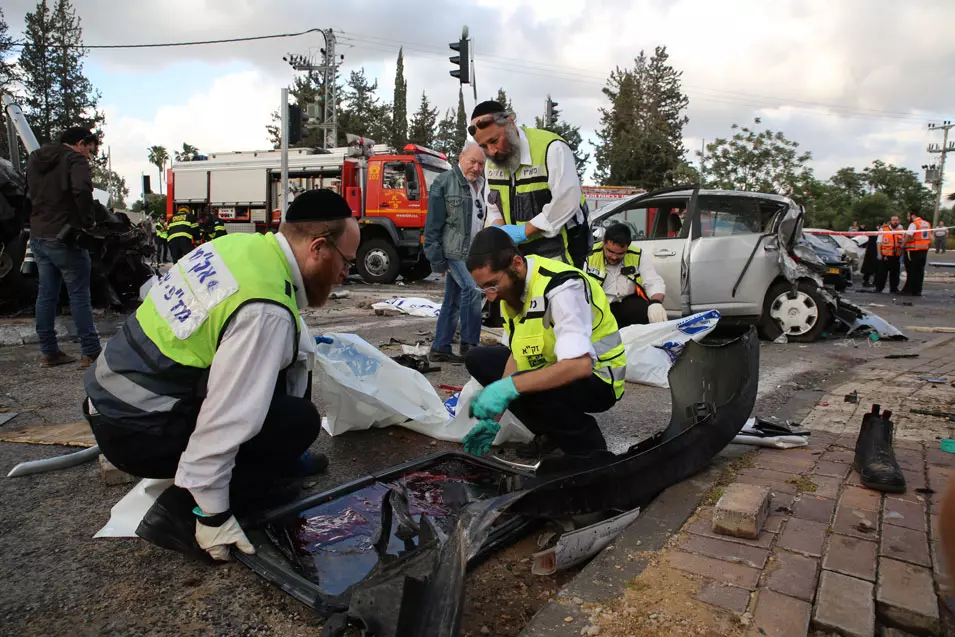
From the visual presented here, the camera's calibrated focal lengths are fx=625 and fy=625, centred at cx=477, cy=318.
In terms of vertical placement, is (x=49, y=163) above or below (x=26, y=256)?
above

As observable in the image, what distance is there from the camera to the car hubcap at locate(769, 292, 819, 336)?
6848 millimetres

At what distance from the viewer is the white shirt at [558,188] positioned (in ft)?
12.0

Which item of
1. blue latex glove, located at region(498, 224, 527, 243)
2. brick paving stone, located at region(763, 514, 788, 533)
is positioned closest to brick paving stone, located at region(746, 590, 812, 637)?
brick paving stone, located at region(763, 514, 788, 533)

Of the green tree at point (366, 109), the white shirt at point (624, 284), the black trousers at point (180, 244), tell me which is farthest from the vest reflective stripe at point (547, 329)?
the green tree at point (366, 109)

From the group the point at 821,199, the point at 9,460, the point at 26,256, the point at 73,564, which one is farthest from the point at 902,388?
the point at 821,199

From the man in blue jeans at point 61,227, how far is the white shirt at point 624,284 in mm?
4261

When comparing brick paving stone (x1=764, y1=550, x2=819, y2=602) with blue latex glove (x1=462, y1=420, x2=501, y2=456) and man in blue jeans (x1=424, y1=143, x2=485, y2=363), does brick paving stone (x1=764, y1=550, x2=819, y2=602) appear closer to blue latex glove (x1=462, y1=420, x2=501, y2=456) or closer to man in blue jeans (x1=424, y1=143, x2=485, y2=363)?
blue latex glove (x1=462, y1=420, x2=501, y2=456)

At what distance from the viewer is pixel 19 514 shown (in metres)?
2.40

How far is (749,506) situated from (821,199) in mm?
57331

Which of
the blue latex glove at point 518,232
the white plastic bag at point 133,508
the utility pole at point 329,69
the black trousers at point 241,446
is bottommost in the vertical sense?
the white plastic bag at point 133,508

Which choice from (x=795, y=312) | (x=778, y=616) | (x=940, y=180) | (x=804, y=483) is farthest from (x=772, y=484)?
(x=940, y=180)

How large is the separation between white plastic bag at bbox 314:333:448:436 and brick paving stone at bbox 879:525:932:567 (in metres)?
2.04

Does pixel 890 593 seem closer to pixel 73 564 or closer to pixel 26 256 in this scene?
pixel 73 564

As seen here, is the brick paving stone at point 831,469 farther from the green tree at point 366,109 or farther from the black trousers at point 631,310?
the green tree at point 366,109
